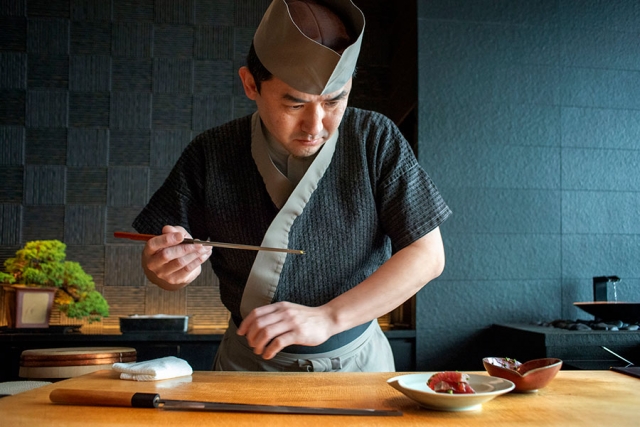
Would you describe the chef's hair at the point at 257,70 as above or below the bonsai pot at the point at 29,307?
above

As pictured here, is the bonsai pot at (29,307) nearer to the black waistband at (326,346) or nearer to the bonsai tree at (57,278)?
the bonsai tree at (57,278)

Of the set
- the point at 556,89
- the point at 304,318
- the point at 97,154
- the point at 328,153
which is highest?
the point at 556,89

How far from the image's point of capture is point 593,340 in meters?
2.87

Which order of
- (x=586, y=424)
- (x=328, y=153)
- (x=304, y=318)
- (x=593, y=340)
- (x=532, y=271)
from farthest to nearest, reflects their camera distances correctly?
(x=532, y=271) < (x=593, y=340) < (x=328, y=153) < (x=304, y=318) < (x=586, y=424)

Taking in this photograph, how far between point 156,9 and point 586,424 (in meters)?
3.81

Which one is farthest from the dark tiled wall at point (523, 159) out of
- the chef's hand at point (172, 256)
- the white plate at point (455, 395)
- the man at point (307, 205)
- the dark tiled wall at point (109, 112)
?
the white plate at point (455, 395)

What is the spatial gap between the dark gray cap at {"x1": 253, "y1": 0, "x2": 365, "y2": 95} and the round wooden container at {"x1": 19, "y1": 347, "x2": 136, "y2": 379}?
3.83ft

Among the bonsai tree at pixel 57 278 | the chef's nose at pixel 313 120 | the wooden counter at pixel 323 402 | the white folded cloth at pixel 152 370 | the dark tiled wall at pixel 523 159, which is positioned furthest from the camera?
the bonsai tree at pixel 57 278

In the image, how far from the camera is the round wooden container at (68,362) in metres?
2.13

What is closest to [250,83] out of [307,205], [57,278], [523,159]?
[307,205]

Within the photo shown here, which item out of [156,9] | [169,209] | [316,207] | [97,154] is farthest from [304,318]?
[156,9]

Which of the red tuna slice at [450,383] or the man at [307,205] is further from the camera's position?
the man at [307,205]

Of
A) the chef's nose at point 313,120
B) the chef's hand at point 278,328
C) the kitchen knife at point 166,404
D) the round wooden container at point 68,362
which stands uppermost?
the chef's nose at point 313,120

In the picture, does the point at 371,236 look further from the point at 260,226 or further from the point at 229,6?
the point at 229,6
